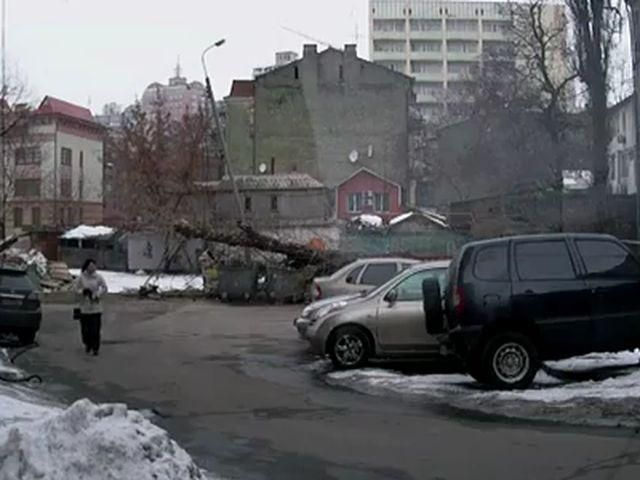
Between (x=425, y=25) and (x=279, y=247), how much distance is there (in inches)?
3823

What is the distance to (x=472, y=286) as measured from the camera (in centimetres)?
1293

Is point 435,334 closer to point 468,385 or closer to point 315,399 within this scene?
point 468,385

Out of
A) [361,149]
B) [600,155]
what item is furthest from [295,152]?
[600,155]

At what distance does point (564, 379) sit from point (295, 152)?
57272mm

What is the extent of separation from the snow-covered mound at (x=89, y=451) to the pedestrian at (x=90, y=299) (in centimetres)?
1104

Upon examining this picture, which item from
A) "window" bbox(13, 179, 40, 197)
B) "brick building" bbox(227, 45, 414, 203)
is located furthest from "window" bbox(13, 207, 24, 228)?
"brick building" bbox(227, 45, 414, 203)

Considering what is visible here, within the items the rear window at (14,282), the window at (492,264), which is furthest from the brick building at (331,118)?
the window at (492,264)

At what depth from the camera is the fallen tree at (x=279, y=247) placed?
3466 cm

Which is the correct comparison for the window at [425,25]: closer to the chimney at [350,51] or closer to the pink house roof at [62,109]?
the pink house roof at [62,109]

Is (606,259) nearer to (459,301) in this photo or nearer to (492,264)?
(492,264)

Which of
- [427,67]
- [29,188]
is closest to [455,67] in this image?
[427,67]

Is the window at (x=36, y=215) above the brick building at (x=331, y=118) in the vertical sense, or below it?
below

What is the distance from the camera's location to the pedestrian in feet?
59.7

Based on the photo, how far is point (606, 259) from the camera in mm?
13164
